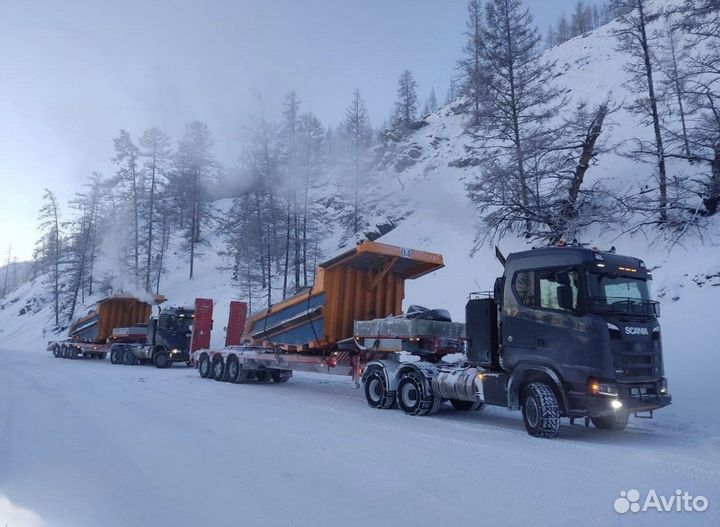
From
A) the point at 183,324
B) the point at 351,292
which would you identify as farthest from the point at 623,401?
the point at 183,324

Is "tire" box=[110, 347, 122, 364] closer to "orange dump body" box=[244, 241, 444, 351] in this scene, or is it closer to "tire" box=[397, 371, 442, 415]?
"orange dump body" box=[244, 241, 444, 351]

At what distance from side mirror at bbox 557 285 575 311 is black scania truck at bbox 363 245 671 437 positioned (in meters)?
0.01

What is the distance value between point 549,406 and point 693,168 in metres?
16.5

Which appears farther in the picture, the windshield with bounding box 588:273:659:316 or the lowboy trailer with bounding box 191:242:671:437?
the windshield with bounding box 588:273:659:316

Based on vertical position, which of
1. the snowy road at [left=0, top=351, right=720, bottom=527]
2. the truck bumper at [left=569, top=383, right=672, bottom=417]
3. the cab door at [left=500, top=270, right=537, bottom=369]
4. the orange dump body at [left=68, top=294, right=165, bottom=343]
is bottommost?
the snowy road at [left=0, top=351, right=720, bottom=527]

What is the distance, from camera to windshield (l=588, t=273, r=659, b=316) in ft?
23.9

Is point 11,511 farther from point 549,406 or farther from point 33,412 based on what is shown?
point 549,406

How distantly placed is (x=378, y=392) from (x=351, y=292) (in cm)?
274

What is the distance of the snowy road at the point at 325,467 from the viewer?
4297mm

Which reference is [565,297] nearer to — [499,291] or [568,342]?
[568,342]

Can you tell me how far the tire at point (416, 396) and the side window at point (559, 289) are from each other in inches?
116

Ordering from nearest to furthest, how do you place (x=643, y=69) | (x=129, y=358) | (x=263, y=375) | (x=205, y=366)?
1. (x=263, y=375)
2. (x=205, y=366)
3. (x=643, y=69)
4. (x=129, y=358)

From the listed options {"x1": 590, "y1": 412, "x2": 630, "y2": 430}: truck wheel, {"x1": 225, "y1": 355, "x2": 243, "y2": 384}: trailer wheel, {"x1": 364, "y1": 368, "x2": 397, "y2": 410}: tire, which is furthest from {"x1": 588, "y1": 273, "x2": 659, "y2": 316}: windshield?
{"x1": 225, "y1": 355, "x2": 243, "y2": 384}: trailer wheel

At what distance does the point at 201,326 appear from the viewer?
2038 centimetres
